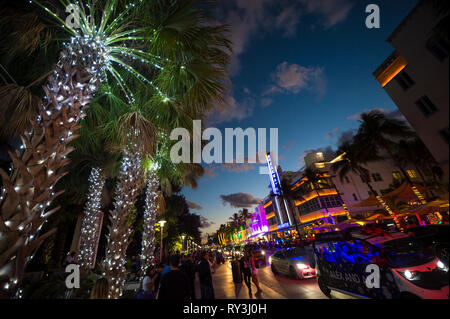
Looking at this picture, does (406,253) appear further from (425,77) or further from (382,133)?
(425,77)

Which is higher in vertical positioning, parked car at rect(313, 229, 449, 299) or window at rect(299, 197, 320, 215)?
window at rect(299, 197, 320, 215)

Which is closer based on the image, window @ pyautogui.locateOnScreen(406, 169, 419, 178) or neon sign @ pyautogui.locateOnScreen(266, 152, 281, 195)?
window @ pyautogui.locateOnScreen(406, 169, 419, 178)

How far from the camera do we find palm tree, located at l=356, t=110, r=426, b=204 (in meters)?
2.04

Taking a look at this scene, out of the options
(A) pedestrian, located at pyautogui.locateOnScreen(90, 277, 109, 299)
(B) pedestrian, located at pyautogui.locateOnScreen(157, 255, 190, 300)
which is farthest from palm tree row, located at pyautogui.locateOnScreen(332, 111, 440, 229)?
(A) pedestrian, located at pyautogui.locateOnScreen(90, 277, 109, 299)

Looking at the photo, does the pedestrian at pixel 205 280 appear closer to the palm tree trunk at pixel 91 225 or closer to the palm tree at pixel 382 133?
the palm tree at pixel 382 133

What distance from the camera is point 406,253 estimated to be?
3.78m

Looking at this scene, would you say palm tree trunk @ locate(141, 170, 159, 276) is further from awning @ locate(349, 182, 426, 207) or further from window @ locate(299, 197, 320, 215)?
Result: window @ locate(299, 197, 320, 215)

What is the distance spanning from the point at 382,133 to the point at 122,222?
6975 mm

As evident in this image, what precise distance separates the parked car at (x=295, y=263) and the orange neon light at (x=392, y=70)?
855cm

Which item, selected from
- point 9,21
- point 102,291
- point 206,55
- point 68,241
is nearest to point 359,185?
point 206,55

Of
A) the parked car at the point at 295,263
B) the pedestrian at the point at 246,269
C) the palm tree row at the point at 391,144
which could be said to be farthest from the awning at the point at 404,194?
the pedestrian at the point at 246,269

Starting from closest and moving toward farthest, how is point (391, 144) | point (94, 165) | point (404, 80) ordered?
point (404, 80) → point (391, 144) → point (94, 165)

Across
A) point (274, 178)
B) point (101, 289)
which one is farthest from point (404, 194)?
point (274, 178)

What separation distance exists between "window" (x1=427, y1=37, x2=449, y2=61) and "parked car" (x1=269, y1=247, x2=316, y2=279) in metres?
8.97
